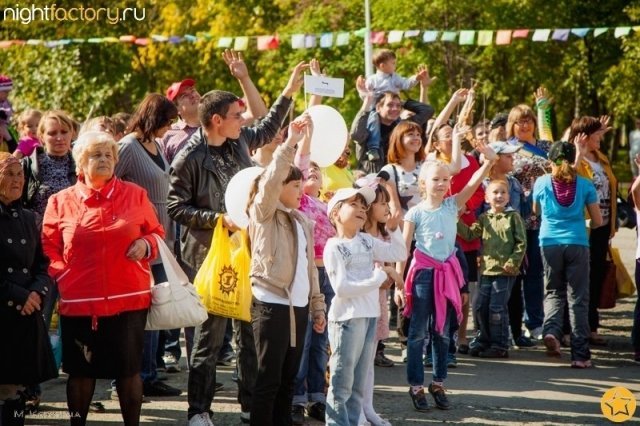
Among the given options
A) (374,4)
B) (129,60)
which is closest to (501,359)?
(374,4)

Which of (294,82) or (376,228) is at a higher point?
(294,82)

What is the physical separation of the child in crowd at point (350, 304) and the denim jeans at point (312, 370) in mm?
Answer: 773

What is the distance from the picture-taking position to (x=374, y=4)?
1137 inches

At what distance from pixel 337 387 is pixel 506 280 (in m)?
3.76

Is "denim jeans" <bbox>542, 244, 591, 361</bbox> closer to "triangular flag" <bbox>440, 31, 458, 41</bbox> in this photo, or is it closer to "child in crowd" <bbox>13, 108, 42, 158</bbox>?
"child in crowd" <bbox>13, 108, 42, 158</bbox>

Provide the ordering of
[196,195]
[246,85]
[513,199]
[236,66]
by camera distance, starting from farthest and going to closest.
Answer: [513,199], [246,85], [236,66], [196,195]

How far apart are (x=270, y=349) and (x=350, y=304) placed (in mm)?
620

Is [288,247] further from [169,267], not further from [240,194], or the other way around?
[169,267]

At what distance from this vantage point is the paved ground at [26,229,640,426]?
8008 mm

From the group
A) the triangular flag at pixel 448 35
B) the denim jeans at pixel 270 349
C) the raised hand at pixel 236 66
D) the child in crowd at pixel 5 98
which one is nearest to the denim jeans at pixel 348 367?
the denim jeans at pixel 270 349

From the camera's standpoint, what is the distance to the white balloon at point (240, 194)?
23.1ft

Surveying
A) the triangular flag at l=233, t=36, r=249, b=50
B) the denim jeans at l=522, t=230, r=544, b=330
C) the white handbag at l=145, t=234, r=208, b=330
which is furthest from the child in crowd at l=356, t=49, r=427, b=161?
the triangular flag at l=233, t=36, r=249, b=50

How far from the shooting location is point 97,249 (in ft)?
22.2

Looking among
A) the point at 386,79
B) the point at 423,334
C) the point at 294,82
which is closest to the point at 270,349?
the point at 423,334
